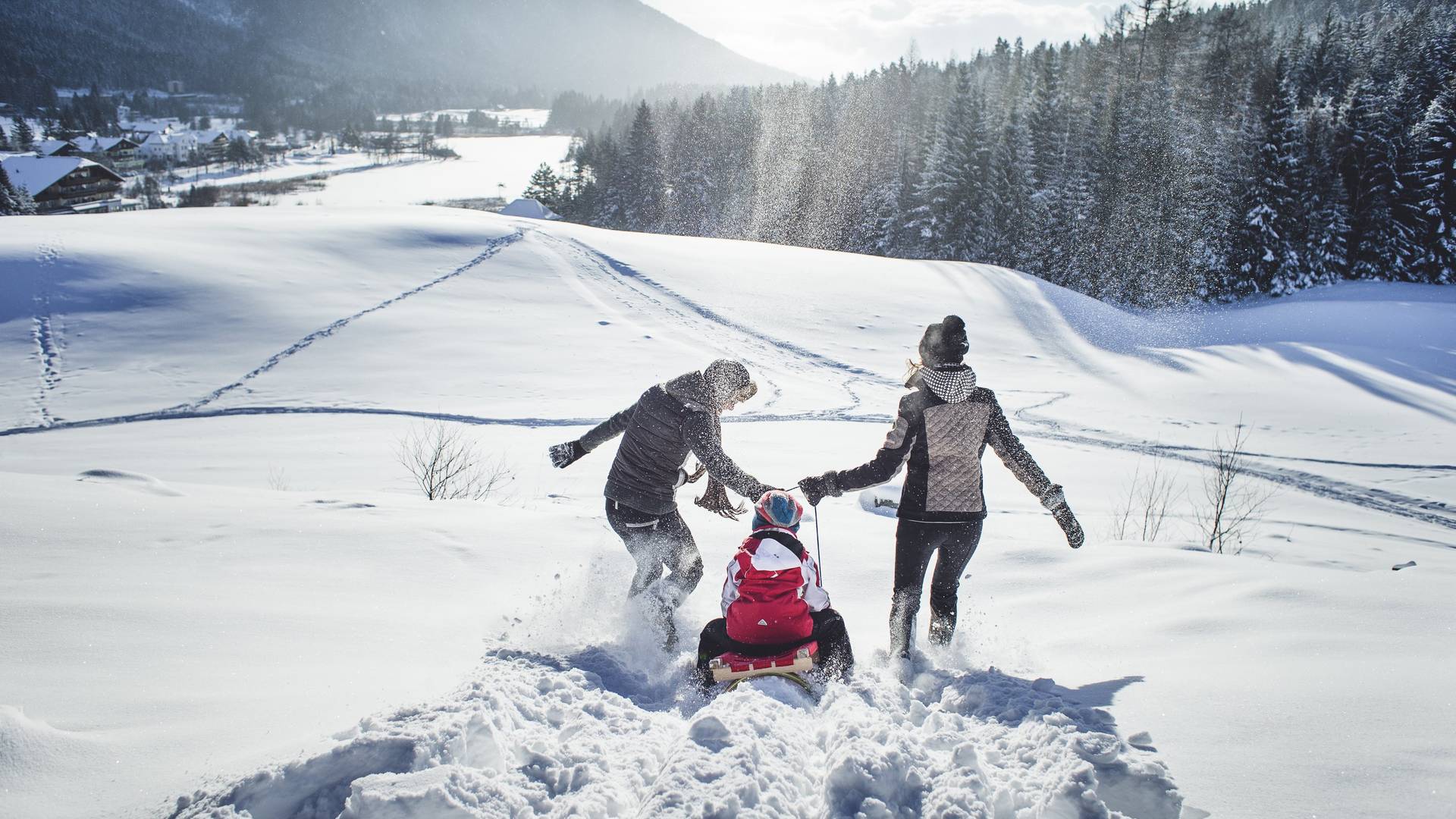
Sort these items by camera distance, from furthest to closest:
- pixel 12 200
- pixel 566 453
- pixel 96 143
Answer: pixel 96 143
pixel 12 200
pixel 566 453

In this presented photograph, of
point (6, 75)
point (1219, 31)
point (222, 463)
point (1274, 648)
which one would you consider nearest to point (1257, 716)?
point (1274, 648)

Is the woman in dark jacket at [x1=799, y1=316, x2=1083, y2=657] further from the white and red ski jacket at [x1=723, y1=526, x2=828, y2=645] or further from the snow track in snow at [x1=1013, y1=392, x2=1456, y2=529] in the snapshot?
the snow track in snow at [x1=1013, y1=392, x2=1456, y2=529]

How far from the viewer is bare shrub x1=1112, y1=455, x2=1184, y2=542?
7.29 meters

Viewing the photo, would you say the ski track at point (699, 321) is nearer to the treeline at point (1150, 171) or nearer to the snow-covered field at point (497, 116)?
the treeline at point (1150, 171)

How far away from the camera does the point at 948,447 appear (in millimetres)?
3500

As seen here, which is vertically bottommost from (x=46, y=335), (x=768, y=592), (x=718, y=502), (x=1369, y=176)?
(x=768, y=592)

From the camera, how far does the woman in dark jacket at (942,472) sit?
346cm

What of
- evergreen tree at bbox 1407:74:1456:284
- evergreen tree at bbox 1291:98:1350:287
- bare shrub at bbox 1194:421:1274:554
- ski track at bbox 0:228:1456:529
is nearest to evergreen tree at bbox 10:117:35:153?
ski track at bbox 0:228:1456:529

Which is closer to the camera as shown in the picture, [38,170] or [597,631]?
[597,631]

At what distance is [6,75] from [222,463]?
169 meters

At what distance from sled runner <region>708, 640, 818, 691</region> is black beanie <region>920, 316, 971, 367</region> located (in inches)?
59.6

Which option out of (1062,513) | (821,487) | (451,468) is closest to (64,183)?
(451,468)

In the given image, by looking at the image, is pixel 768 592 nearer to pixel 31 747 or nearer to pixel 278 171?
pixel 31 747

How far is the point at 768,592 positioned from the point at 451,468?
6477 millimetres
